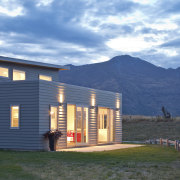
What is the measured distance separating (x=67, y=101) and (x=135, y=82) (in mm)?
122999

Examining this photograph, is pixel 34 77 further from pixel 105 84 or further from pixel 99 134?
pixel 105 84

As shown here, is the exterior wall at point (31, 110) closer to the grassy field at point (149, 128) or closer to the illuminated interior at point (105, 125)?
the illuminated interior at point (105, 125)

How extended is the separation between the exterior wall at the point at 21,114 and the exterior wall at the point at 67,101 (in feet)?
1.01

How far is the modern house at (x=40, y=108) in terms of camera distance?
56.4 feet

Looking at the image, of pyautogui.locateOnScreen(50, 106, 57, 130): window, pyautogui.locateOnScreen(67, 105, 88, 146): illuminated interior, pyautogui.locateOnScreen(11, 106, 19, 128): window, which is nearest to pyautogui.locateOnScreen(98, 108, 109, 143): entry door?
pyautogui.locateOnScreen(67, 105, 88, 146): illuminated interior

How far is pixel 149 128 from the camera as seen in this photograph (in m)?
39.4

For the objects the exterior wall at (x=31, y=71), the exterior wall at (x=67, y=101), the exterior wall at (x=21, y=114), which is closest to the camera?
the exterior wall at (x=21, y=114)

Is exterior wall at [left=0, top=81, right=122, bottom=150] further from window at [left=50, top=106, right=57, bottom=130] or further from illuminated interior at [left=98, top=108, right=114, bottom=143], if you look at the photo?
illuminated interior at [left=98, top=108, right=114, bottom=143]

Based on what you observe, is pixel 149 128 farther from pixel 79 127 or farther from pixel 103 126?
pixel 79 127

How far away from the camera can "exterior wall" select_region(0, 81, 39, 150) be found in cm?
1712

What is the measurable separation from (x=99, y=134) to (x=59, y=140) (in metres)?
5.67

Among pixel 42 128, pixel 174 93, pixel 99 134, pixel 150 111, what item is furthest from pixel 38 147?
pixel 174 93

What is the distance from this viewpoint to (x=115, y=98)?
24.6 m

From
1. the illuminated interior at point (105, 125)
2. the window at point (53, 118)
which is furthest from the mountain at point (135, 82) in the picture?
the window at point (53, 118)
